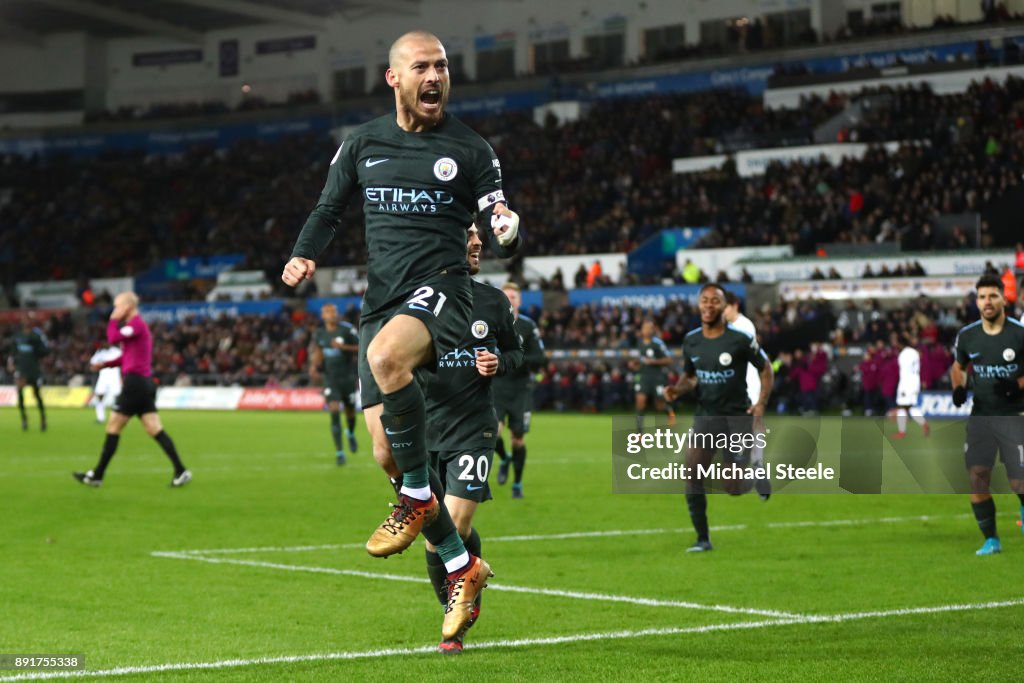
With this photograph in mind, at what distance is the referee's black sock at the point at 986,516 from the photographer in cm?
1288

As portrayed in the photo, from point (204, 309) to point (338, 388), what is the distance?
32.9m

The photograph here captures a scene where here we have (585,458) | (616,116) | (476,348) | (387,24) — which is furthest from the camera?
(387,24)

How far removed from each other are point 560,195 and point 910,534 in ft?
134

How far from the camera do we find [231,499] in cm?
1809

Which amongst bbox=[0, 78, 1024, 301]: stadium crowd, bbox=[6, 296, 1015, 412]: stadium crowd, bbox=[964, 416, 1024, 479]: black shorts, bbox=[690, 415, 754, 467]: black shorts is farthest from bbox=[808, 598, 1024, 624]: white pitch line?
bbox=[0, 78, 1024, 301]: stadium crowd

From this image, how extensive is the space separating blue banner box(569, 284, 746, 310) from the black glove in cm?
2812

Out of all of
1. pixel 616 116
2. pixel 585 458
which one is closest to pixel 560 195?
pixel 616 116

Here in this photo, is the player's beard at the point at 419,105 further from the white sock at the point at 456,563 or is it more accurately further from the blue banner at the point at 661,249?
the blue banner at the point at 661,249

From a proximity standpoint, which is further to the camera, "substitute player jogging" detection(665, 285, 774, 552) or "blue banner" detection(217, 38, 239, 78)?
"blue banner" detection(217, 38, 239, 78)

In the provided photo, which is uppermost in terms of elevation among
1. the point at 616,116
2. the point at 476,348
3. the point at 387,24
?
the point at 387,24

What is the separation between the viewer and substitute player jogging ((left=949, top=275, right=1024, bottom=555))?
1277 centimetres

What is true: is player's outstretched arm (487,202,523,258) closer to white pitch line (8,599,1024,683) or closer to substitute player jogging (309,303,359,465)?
white pitch line (8,599,1024,683)

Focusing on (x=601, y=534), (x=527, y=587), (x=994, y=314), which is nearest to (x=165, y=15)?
(x=601, y=534)

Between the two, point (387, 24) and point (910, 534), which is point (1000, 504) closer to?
point (910, 534)
